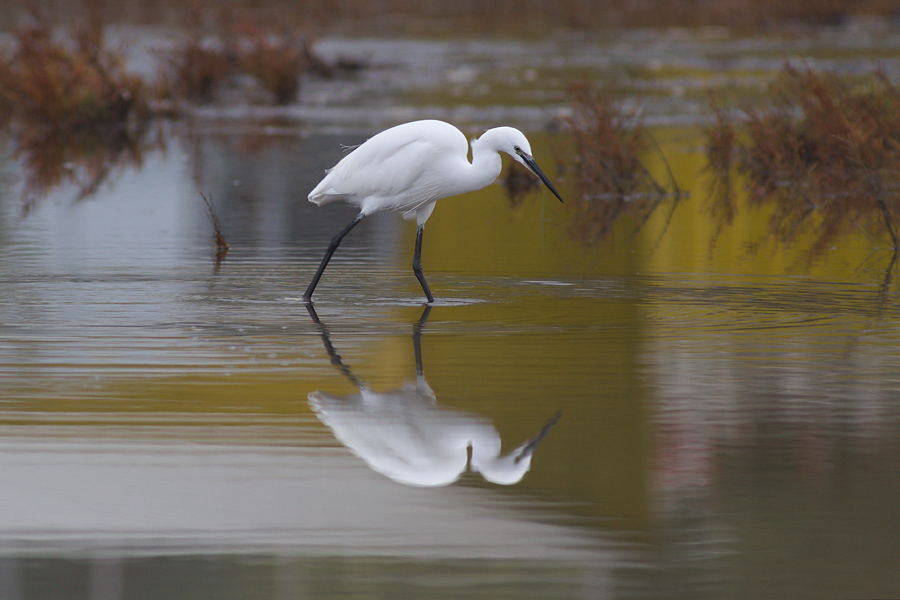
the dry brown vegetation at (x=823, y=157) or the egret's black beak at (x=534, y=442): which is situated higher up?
the dry brown vegetation at (x=823, y=157)

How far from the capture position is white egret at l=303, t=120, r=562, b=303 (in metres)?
9.02

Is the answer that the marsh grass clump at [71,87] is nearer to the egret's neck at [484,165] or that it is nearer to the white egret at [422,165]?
the white egret at [422,165]

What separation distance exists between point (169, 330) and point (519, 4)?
5324cm

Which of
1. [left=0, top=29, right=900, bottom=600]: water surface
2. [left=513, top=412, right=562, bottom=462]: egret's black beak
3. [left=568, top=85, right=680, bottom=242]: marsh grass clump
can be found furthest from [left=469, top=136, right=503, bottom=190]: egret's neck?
[left=568, top=85, right=680, bottom=242]: marsh grass clump

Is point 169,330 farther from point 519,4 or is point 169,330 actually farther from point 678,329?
point 519,4

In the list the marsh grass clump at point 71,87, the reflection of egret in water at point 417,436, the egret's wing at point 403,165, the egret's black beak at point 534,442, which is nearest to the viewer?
the reflection of egret in water at point 417,436

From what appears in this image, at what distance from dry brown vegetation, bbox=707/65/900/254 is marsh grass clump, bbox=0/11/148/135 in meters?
9.89

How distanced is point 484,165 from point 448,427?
3.36 m

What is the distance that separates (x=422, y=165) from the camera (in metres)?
9.15

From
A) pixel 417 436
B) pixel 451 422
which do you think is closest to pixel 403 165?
pixel 451 422

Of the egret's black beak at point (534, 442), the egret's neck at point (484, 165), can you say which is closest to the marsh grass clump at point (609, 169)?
the egret's neck at point (484, 165)

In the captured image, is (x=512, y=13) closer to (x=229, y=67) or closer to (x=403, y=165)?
(x=229, y=67)

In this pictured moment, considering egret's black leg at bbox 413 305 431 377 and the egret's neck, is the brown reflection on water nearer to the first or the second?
the egret's neck

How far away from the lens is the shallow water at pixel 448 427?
4445mm
